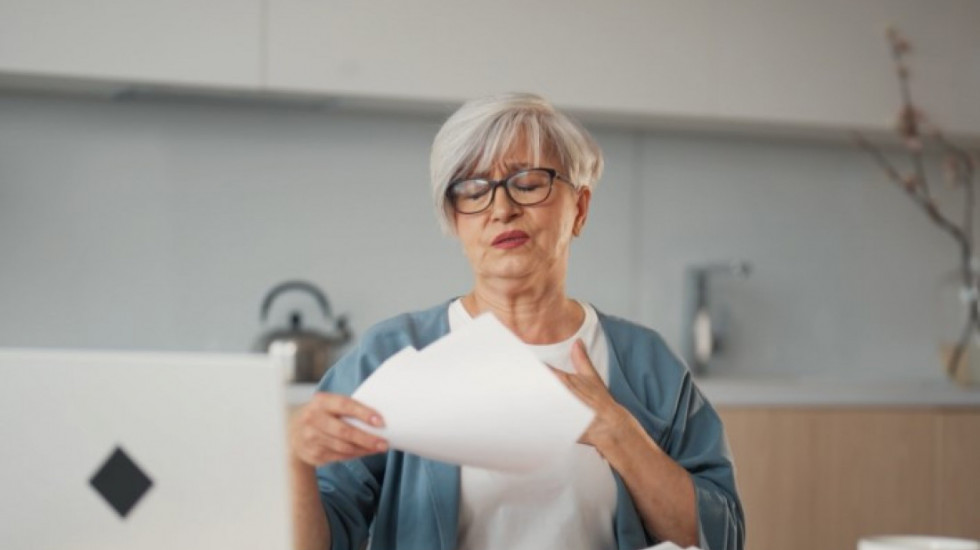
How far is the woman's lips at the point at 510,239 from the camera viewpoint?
179 centimetres

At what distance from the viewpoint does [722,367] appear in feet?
13.8

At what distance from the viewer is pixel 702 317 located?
13.4 feet

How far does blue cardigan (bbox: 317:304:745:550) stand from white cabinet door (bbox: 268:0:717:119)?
1658mm

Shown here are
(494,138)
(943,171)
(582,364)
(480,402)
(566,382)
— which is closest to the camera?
(480,402)

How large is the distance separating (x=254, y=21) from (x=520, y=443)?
2.24 meters

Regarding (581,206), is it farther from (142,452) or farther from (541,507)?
(142,452)

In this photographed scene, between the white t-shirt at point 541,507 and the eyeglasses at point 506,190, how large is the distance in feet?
1.13

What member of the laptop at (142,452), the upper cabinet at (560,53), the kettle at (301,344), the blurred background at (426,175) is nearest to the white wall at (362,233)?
the blurred background at (426,175)

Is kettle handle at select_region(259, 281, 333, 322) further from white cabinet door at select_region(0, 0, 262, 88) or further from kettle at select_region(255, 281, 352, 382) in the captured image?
white cabinet door at select_region(0, 0, 262, 88)

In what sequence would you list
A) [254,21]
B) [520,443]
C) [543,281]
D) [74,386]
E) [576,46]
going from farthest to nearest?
1. [576,46]
2. [254,21]
3. [543,281]
4. [520,443]
5. [74,386]

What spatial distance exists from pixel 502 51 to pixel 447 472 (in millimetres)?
2020

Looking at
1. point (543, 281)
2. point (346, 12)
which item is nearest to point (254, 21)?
point (346, 12)

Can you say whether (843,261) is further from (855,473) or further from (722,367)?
(855,473)

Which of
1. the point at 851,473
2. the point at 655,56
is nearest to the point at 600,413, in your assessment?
the point at 655,56
